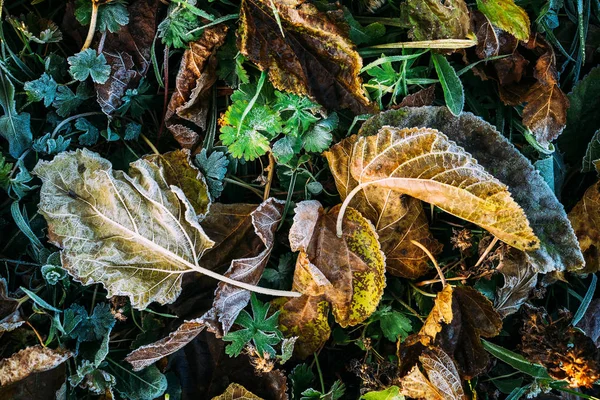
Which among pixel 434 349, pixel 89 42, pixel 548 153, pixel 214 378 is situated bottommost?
pixel 214 378

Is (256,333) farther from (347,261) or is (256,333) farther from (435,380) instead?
(435,380)

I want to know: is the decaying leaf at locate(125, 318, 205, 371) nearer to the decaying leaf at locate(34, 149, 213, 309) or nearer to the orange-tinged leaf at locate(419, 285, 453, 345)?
the decaying leaf at locate(34, 149, 213, 309)

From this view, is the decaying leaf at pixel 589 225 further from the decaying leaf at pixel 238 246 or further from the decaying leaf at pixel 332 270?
the decaying leaf at pixel 238 246

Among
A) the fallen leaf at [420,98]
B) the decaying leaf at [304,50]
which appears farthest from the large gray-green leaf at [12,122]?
the fallen leaf at [420,98]

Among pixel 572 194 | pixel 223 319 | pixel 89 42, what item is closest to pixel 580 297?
pixel 572 194

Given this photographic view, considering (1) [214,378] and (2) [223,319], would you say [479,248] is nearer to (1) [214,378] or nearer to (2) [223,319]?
(2) [223,319]
